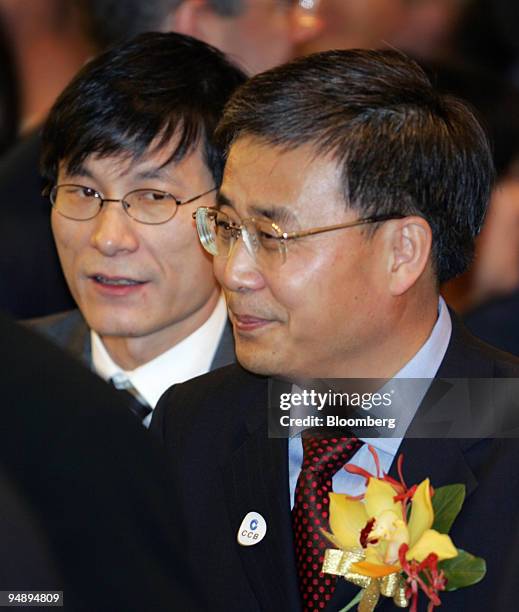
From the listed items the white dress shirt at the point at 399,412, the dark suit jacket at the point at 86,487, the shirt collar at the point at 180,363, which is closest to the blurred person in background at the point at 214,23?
the shirt collar at the point at 180,363

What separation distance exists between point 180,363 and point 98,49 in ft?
4.23

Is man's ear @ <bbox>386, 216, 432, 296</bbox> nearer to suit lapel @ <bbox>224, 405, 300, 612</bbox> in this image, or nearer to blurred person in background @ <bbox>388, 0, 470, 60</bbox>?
suit lapel @ <bbox>224, 405, 300, 612</bbox>

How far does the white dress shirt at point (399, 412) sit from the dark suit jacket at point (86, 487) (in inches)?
50.9

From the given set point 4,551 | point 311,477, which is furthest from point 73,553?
point 311,477

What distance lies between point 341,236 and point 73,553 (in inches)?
53.7

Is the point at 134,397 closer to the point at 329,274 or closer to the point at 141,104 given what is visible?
the point at 141,104

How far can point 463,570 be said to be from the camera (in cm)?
158

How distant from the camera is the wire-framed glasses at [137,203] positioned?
2.47 metres

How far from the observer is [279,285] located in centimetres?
193

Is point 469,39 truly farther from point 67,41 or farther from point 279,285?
point 279,285

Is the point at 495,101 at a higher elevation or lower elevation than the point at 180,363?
higher

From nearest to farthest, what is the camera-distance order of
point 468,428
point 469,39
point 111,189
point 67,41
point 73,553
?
point 73,553 → point 468,428 → point 111,189 → point 67,41 → point 469,39

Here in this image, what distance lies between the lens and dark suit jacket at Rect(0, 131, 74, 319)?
305cm

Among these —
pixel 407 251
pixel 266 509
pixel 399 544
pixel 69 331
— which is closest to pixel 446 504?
pixel 399 544
